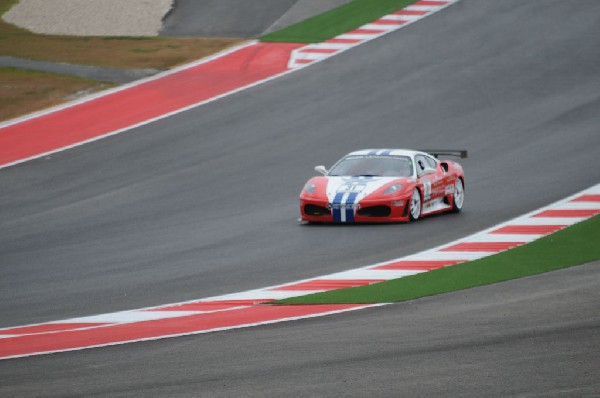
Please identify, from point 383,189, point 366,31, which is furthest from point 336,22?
point 383,189

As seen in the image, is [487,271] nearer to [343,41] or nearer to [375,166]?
[375,166]

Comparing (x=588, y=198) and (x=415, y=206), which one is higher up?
(x=415, y=206)

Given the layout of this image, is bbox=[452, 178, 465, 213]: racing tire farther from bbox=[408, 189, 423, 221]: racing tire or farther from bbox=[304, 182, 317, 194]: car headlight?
bbox=[304, 182, 317, 194]: car headlight

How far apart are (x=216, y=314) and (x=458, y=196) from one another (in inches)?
338

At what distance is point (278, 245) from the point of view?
16328mm

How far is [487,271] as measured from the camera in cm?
1372

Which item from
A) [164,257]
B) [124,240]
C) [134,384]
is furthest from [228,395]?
[124,240]

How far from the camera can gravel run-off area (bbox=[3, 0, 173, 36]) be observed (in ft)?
112

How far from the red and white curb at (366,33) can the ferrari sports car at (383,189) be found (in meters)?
10.7

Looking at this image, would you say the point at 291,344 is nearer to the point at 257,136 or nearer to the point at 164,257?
the point at 164,257

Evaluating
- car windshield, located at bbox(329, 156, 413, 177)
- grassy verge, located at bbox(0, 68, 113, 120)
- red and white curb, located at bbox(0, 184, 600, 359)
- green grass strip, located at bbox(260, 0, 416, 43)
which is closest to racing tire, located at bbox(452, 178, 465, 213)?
car windshield, located at bbox(329, 156, 413, 177)

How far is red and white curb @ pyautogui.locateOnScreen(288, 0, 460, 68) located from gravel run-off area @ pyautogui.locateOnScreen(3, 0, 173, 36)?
5.61m

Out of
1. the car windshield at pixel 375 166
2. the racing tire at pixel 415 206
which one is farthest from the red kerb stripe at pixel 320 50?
the racing tire at pixel 415 206

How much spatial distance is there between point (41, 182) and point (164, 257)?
7210 millimetres
